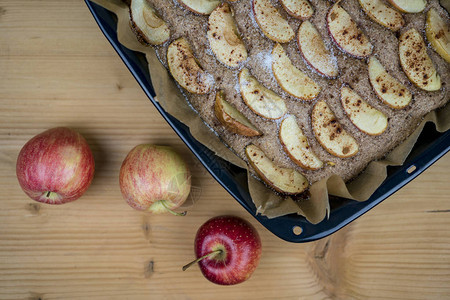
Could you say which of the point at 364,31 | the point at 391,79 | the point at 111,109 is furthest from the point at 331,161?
the point at 111,109

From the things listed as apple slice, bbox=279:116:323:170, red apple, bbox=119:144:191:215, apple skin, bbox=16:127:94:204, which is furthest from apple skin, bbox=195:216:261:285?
apple skin, bbox=16:127:94:204

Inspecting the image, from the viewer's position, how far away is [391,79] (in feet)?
3.81

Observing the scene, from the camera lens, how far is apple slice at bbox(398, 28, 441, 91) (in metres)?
1.15

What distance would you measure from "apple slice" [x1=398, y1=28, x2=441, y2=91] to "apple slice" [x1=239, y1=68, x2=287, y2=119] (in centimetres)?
38

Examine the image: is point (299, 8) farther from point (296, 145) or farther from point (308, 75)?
point (296, 145)

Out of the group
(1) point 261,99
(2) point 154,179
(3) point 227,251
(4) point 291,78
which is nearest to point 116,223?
(2) point 154,179

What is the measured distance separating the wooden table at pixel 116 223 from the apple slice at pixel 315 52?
0.52m

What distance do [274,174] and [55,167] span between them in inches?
27.4

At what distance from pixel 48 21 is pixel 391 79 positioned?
3.83ft

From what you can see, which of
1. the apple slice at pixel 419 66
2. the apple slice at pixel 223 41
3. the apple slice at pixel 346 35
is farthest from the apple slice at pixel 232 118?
the apple slice at pixel 419 66

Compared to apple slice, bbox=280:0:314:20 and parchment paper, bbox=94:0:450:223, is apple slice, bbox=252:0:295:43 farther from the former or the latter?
parchment paper, bbox=94:0:450:223

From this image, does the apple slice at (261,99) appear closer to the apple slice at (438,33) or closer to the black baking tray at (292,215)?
the black baking tray at (292,215)

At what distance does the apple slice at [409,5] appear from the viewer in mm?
1163

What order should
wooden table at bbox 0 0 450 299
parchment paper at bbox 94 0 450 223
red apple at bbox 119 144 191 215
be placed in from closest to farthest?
parchment paper at bbox 94 0 450 223 < red apple at bbox 119 144 191 215 < wooden table at bbox 0 0 450 299
